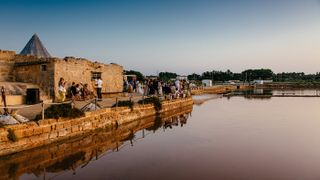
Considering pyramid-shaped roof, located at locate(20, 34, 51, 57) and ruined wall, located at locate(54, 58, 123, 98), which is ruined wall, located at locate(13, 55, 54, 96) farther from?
pyramid-shaped roof, located at locate(20, 34, 51, 57)

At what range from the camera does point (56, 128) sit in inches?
468

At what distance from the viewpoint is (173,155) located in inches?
426

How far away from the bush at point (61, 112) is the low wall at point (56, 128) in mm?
200

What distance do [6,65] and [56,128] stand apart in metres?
10.1

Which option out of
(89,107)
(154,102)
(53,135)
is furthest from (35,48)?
(53,135)

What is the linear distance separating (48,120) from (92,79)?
10.5 meters

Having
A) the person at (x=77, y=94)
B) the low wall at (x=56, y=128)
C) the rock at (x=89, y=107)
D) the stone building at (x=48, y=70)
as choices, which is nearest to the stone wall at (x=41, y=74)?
the stone building at (x=48, y=70)

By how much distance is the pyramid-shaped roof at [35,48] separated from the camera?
26.6 m

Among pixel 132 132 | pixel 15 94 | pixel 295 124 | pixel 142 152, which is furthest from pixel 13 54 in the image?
pixel 295 124

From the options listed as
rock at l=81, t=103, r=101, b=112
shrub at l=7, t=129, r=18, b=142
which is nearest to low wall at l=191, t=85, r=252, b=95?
rock at l=81, t=103, r=101, b=112

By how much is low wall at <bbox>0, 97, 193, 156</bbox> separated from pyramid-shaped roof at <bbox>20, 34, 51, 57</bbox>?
41.8ft

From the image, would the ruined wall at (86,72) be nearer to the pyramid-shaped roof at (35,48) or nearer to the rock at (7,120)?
the pyramid-shaped roof at (35,48)

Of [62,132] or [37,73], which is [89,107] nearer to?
[62,132]

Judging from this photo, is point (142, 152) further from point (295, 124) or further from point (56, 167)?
point (295, 124)
